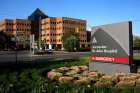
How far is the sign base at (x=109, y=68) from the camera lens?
55.3ft

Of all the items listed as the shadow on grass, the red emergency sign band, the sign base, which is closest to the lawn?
the shadow on grass

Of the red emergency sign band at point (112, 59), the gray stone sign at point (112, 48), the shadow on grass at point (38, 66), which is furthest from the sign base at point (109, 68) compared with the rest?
the shadow on grass at point (38, 66)

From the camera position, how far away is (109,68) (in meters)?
18.0

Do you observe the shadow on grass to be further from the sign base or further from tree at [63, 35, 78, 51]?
tree at [63, 35, 78, 51]

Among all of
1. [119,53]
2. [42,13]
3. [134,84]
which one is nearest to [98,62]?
[119,53]

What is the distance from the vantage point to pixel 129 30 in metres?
16.7

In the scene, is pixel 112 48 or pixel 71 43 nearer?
pixel 112 48

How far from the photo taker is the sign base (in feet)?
55.3

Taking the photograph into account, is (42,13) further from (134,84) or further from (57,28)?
(134,84)

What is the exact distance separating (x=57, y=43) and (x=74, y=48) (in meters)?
52.3

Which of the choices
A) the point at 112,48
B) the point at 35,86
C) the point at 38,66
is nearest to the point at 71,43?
the point at 38,66

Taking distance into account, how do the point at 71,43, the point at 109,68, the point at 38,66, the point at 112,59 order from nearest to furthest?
the point at 112,59 < the point at 109,68 < the point at 38,66 < the point at 71,43

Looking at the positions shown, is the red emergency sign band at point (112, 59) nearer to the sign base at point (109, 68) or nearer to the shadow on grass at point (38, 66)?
the sign base at point (109, 68)

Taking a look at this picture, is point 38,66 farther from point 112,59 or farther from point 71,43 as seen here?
point 71,43
